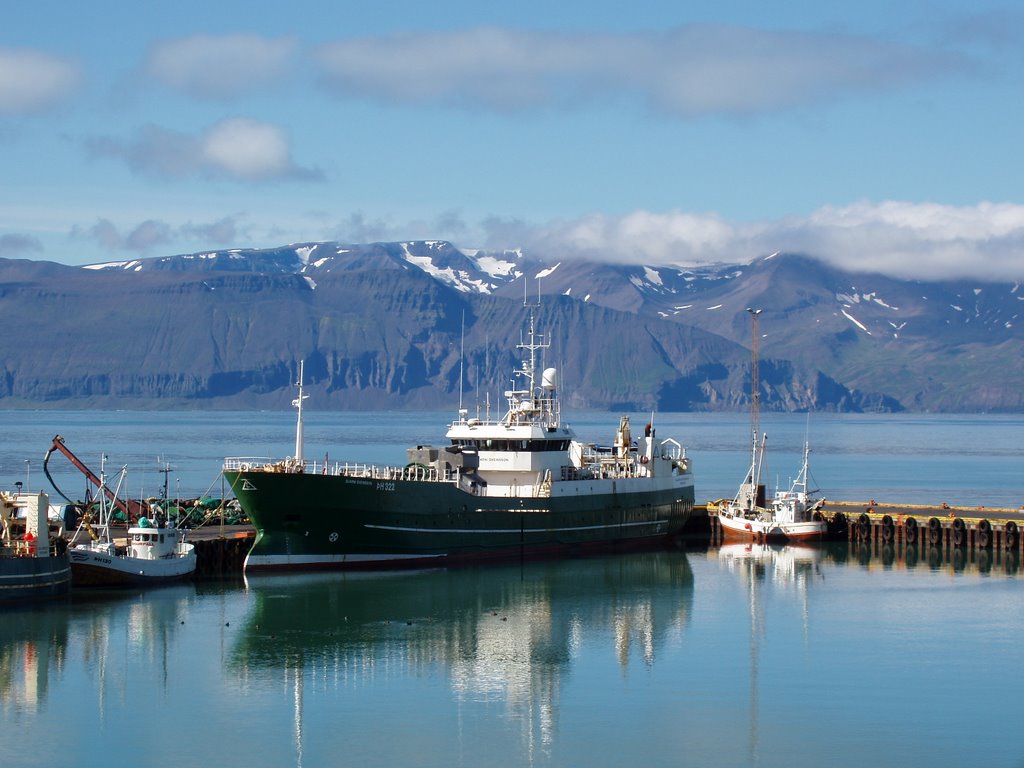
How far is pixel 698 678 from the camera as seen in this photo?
49.5 metres

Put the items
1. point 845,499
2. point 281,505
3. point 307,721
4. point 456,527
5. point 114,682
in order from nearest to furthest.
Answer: point 307,721 → point 114,682 → point 281,505 → point 456,527 → point 845,499

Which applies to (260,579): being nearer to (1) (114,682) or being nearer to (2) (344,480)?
(2) (344,480)

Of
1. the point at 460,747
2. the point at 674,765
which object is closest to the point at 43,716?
the point at 460,747

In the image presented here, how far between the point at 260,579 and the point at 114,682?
57.0 feet

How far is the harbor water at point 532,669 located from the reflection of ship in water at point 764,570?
290mm

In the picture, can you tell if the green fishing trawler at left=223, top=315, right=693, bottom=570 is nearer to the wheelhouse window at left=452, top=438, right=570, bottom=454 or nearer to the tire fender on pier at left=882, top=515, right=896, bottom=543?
the wheelhouse window at left=452, top=438, right=570, bottom=454

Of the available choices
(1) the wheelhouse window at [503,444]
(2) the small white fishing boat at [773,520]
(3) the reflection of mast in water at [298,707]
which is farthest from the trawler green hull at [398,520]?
(3) the reflection of mast in water at [298,707]

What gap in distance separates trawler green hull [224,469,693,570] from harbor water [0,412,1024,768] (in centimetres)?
122

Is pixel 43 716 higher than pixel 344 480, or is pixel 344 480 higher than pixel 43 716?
pixel 344 480

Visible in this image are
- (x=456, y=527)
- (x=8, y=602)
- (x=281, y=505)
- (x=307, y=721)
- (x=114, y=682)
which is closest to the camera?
(x=307, y=721)

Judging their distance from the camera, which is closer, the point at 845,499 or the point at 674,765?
the point at 674,765

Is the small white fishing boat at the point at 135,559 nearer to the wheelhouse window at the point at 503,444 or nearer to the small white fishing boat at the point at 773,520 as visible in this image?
the wheelhouse window at the point at 503,444

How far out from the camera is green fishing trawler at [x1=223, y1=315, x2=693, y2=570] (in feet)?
216

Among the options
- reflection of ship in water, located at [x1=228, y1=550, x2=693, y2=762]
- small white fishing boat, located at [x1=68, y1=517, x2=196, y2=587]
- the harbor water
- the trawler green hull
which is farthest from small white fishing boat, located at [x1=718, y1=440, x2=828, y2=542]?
small white fishing boat, located at [x1=68, y1=517, x2=196, y2=587]
